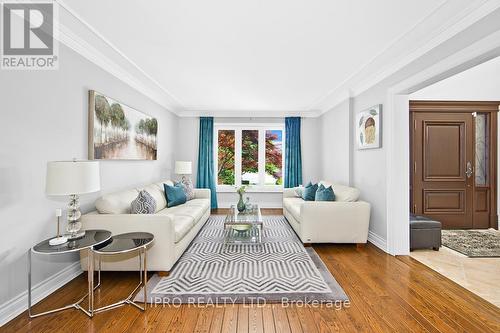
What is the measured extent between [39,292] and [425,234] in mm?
4595

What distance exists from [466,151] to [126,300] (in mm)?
5654

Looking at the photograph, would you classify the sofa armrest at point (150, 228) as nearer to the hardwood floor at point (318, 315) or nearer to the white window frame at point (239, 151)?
the hardwood floor at point (318, 315)

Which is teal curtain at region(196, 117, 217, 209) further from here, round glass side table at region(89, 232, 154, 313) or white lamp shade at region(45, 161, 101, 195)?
white lamp shade at region(45, 161, 101, 195)

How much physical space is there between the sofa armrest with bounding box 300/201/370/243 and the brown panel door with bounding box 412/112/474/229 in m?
1.63

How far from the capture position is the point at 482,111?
454 centimetres

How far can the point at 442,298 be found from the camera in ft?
7.66

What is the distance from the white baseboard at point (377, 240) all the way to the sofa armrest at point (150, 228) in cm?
288

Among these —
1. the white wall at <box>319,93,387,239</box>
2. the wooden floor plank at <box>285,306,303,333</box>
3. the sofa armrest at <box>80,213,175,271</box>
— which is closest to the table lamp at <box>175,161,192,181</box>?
the sofa armrest at <box>80,213,175,271</box>

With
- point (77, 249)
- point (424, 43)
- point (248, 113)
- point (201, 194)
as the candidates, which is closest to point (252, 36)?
point (424, 43)

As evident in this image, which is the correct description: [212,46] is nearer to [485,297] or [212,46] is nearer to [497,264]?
[485,297]

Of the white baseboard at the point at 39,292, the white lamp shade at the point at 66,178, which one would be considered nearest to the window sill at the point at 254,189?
the white baseboard at the point at 39,292

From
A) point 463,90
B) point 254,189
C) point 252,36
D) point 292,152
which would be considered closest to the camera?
point 252,36

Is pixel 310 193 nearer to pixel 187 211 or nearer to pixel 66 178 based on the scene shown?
pixel 187 211

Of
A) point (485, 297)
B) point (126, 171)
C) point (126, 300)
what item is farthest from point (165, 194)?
point (485, 297)
